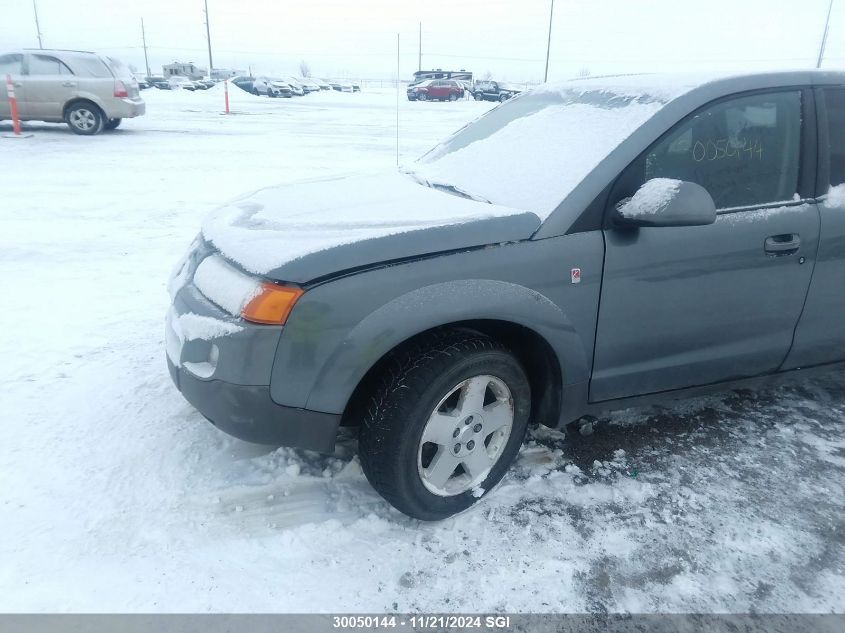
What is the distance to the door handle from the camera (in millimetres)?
2605

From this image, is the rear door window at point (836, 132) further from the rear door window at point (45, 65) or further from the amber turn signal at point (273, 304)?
the rear door window at point (45, 65)

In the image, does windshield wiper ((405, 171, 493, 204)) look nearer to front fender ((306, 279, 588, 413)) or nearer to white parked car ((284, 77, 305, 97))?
front fender ((306, 279, 588, 413))

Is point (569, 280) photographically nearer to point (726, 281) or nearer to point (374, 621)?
Answer: point (726, 281)

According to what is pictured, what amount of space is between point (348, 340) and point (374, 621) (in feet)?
2.96

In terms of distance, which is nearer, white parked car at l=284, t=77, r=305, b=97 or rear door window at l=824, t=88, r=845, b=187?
rear door window at l=824, t=88, r=845, b=187

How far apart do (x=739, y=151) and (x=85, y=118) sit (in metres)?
13.7

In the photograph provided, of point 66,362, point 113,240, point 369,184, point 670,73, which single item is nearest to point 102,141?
point 113,240

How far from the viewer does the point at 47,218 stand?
256 inches

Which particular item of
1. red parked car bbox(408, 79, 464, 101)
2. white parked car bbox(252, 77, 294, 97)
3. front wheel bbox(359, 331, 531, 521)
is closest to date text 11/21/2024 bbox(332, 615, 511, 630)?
front wheel bbox(359, 331, 531, 521)

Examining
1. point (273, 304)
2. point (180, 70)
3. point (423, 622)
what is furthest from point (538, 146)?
point (180, 70)

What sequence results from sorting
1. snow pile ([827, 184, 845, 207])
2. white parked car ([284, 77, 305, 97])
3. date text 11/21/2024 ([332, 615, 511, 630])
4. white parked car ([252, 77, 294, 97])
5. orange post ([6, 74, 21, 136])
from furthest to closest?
white parked car ([284, 77, 305, 97]) → white parked car ([252, 77, 294, 97]) → orange post ([6, 74, 21, 136]) → snow pile ([827, 184, 845, 207]) → date text 11/21/2024 ([332, 615, 511, 630])

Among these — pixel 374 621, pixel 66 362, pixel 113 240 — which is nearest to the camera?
pixel 374 621

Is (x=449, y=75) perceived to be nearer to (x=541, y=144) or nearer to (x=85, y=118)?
(x=85, y=118)

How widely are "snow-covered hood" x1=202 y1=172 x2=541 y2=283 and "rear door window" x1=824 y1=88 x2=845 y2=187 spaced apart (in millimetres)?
1516
